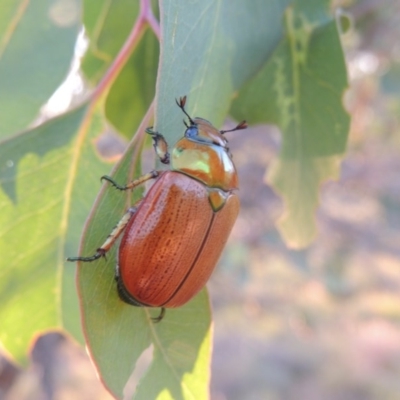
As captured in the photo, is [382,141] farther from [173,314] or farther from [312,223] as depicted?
[173,314]

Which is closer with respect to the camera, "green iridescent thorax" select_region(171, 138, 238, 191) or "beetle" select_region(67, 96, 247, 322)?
"beetle" select_region(67, 96, 247, 322)

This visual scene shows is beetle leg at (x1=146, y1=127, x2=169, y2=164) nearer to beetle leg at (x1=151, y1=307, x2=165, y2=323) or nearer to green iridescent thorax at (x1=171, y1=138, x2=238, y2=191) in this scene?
green iridescent thorax at (x1=171, y1=138, x2=238, y2=191)

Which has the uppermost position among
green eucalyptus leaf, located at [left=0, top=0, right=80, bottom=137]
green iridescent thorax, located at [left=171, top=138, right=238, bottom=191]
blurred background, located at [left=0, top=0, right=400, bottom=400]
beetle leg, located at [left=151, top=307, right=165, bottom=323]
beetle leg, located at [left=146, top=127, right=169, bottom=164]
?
green eucalyptus leaf, located at [left=0, top=0, right=80, bottom=137]

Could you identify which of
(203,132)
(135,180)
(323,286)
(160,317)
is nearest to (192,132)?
(203,132)

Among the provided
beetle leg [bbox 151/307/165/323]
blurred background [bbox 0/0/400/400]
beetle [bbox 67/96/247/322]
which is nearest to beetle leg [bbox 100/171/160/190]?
beetle [bbox 67/96/247/322]

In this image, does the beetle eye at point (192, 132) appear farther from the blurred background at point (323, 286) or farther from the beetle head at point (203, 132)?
the blurred background at point (323, 286)

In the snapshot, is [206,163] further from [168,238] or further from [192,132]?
[168,238]
